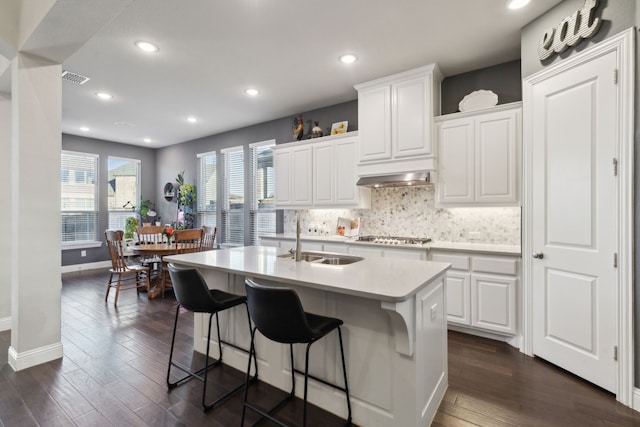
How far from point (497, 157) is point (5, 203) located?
5168 mm

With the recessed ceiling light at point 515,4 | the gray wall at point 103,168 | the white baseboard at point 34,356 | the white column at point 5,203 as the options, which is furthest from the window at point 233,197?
the recessed ceiling light at point 515,4

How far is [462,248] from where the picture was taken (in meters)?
3.12

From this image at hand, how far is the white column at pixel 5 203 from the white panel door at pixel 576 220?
17.2 ft

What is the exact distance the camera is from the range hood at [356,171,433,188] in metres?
3.41

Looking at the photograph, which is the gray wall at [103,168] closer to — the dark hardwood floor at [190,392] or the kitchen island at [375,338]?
the dark hardwood floor at [190,392]

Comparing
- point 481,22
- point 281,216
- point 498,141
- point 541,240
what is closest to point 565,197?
point 541,240

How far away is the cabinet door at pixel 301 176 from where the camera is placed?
4617mm

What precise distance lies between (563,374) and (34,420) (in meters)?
3.72

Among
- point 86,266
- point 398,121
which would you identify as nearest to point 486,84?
point 398,121

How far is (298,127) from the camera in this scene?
483cm

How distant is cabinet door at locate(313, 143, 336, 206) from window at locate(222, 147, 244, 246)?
2082 millimetres

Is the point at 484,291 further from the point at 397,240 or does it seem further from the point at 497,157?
the point at 497,157

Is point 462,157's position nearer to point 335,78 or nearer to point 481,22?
point 481,22

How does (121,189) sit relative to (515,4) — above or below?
below
